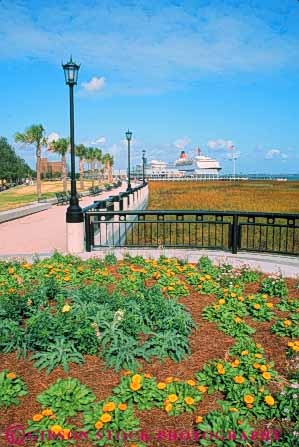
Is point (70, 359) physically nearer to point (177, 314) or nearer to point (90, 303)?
point (90, 303)

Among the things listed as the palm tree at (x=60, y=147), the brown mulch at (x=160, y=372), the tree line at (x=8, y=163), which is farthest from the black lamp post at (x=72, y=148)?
the tree line at (x=8, y=163)

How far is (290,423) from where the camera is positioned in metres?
2.69

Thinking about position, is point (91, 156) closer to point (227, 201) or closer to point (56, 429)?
point (227, 201)

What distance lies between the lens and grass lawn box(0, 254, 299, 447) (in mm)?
2676

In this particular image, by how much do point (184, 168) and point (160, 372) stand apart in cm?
16540

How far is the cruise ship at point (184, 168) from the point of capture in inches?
6009

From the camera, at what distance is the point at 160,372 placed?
336cm

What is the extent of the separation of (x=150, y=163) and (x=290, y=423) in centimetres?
16838

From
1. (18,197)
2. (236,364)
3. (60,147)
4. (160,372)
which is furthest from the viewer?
(60,147)

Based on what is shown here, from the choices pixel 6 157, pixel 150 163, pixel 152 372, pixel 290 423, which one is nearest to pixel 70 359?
pixel 152 372

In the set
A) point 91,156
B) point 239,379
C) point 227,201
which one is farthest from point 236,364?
point 91,156

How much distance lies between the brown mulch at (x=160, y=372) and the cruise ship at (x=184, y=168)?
143 meters

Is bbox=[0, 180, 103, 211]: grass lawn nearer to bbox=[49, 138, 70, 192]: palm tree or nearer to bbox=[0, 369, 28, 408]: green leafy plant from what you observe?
bbox=[49, 138, 70, 192]: palm tree

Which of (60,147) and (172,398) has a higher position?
(60,147)
